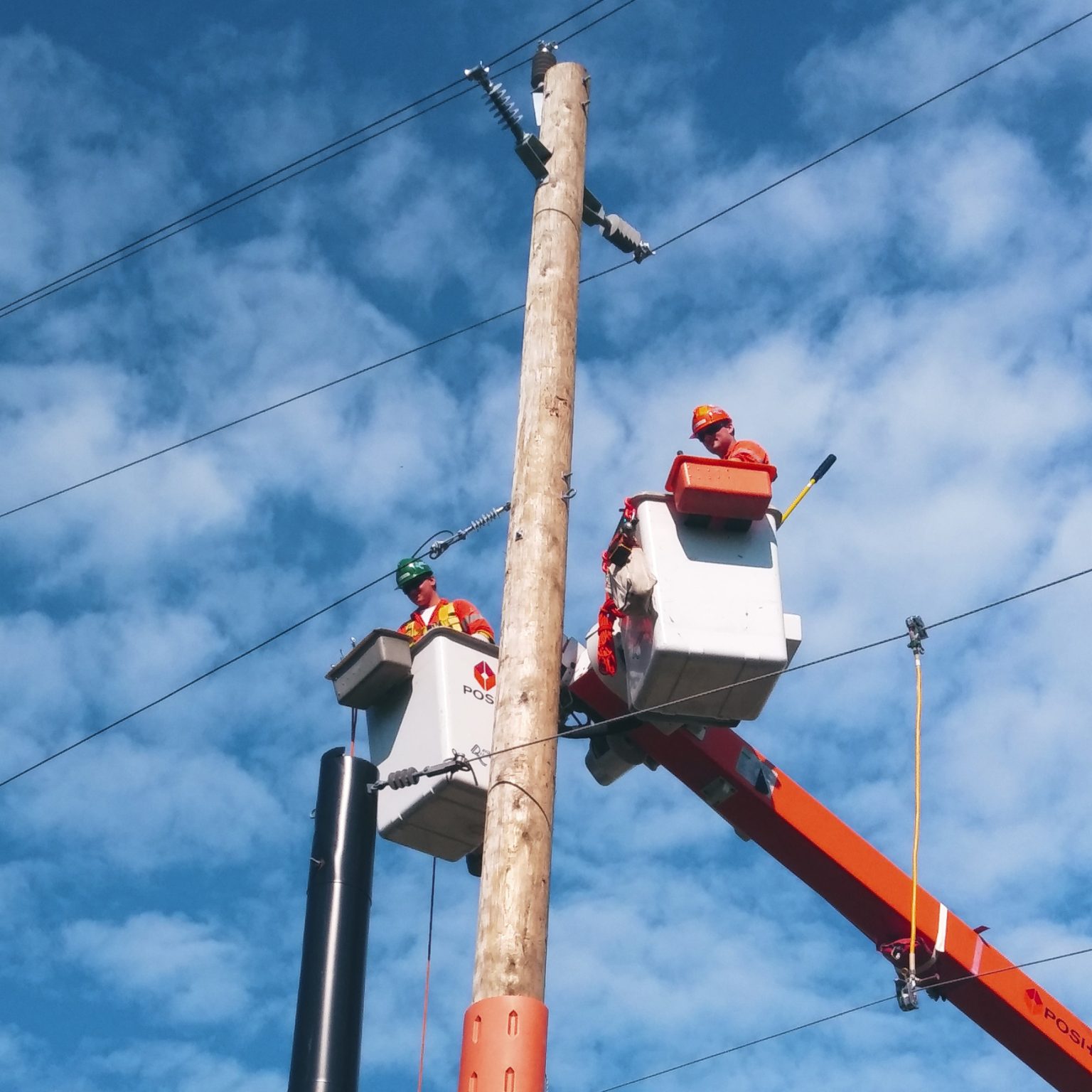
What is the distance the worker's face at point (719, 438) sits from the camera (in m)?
6.90

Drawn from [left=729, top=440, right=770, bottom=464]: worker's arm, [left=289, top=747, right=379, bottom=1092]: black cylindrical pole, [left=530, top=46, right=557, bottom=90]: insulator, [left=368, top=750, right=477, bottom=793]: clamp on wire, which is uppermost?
[left=530, top=46, right=557, bottom=90]: insulator

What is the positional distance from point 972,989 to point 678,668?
2.24 m

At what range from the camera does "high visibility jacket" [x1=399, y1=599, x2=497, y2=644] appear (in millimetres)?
7598

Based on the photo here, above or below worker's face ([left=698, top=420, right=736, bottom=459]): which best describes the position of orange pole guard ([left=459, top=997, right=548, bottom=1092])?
below

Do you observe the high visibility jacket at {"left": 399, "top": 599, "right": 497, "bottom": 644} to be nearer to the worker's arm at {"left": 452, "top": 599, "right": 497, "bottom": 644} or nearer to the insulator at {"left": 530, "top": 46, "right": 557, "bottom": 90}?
the worker's arm at {"left": 452, "top": 599, "right": 497, "bottom": 644}

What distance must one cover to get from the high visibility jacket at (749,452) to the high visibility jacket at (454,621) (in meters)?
1.57

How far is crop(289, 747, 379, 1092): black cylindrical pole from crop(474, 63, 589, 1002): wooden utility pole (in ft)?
4.29

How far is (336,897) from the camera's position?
631cm

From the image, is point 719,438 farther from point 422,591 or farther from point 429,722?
point 422,591

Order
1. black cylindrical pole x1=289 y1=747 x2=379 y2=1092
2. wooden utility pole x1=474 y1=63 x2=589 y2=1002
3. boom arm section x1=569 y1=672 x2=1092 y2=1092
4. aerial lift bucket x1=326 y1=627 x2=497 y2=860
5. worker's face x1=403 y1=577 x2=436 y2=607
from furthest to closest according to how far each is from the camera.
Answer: worker's face x1=403 y1=577 x2=436 y2=607
boom arm section x1=569 y1=672 x2=1092 y2=1092
aerial lift bucket x1=326 y1=627 x2=497 y2=860
black cylindrical pole x1=289 y1=747 x2=379 y2=1092
wooden utility pole x1=474 y1=63 x2=589 y2=1002

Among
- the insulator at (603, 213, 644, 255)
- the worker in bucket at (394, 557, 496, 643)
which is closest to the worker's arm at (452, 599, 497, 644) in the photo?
the worker in bucket at (394, 557, 496, 643)

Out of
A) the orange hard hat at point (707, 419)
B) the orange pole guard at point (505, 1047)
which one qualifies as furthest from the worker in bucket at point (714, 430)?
the orange pole guard at point (505, 1047)

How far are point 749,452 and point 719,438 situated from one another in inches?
17.4

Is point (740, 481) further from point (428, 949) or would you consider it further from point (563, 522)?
point (428, 949)
